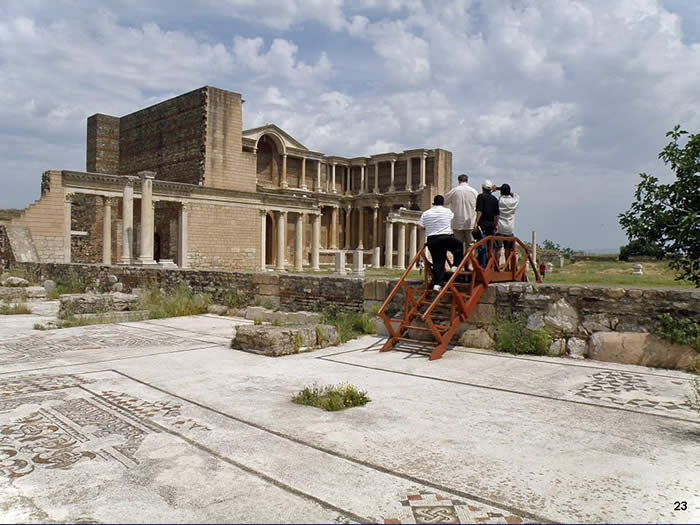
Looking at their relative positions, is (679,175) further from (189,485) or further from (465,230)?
(465,230)

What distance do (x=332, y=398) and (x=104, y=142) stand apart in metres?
43.6

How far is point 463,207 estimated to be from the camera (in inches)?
330

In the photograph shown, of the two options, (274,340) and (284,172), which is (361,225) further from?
(274,340)

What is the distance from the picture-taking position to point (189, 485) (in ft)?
9.87

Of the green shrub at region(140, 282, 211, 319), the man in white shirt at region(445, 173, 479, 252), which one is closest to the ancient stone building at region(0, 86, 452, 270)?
the green shrub at region(140, 282, 211, 319)

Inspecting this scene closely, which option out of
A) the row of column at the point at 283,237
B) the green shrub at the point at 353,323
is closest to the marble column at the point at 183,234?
the row of column at the point at 283,237

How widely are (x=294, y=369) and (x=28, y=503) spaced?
12.1 ft

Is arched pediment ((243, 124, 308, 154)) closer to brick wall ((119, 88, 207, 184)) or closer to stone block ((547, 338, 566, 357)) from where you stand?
brick wall ((119, 88, 207, 184))

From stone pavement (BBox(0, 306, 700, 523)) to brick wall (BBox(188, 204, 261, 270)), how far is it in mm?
23517

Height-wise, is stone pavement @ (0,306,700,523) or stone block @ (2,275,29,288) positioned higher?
stone block @ (2,275,29,288)

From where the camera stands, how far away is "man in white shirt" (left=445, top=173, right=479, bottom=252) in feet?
27.3

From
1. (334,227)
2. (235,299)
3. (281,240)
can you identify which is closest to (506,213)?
(235,299)

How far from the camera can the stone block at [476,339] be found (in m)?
7.64

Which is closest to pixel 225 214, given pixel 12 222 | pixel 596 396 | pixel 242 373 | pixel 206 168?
pixel 206 168
